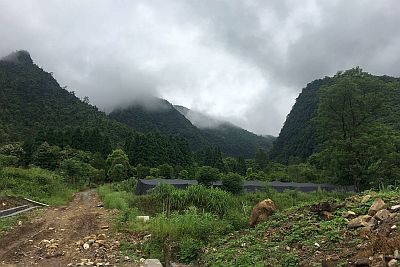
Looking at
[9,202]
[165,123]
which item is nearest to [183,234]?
[9,202]

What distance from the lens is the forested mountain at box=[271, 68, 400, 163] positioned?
34.2m

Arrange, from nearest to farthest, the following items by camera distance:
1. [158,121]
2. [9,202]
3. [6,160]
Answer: [9,202], [6,160], [158,121]

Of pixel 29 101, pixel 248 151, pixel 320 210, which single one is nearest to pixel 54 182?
pixel 320 210

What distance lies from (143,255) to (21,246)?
3.13m

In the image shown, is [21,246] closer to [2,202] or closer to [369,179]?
[2,202]

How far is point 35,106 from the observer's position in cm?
7562

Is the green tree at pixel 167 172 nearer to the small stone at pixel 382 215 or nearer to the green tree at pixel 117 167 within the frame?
the green tree at pixel 117 167

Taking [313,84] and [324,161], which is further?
[313,84]

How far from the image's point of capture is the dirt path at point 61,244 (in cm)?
761

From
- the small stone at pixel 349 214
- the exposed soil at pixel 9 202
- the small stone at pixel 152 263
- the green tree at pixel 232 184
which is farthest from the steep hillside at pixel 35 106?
the small stone at pixel 349 214

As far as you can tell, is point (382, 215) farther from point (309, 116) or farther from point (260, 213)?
point (309, 116)

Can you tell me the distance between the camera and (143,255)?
26.8 ft

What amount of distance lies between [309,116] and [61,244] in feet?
353

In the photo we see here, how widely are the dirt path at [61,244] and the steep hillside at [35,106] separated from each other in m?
52.2
